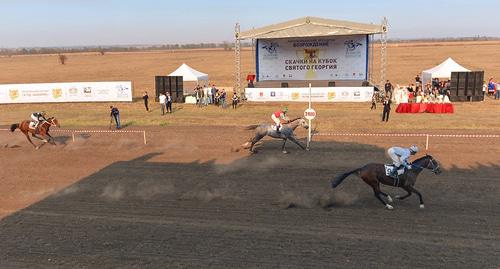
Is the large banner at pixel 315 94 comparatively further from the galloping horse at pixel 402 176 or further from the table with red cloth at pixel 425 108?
the galloping horse at pixel 402 176

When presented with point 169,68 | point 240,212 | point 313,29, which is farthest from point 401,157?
point 169,68

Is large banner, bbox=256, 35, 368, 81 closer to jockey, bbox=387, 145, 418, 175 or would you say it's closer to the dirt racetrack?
the dirt racetrack

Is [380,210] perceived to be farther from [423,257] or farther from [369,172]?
[423,257]

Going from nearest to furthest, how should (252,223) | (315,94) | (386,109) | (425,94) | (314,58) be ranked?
(252,223) → (386,109) → (425,94) → (315,94) → (314,58)

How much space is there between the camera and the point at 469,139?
Result: 59.5 ft

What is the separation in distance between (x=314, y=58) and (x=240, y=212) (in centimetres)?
2380

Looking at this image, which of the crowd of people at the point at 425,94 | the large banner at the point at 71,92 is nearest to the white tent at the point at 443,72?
the crowd of people at the point at 425,94

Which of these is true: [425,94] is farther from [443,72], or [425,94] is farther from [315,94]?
[315,94]

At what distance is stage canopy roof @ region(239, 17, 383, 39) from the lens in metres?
28.6

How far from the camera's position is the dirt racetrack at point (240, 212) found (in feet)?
27.7

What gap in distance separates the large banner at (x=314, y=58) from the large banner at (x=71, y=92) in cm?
1099

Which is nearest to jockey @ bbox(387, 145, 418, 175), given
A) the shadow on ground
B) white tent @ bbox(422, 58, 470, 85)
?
the shadow on ground

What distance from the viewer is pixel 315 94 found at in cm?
3009

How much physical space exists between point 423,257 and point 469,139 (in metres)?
11.8
